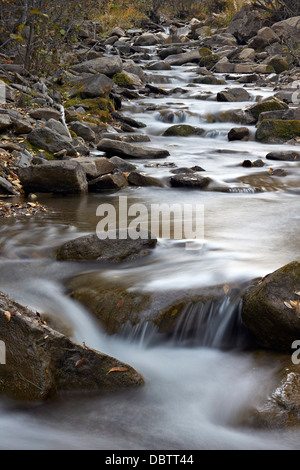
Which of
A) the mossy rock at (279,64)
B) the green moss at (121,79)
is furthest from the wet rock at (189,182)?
the mossy rock at (279,64)

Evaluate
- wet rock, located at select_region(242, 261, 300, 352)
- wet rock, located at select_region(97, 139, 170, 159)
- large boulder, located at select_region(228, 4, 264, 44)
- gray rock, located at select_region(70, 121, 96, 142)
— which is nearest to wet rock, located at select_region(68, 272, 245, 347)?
wet rock, located at select_region(242, 261, 300, 352)

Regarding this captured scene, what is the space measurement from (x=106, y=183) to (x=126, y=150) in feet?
6.93

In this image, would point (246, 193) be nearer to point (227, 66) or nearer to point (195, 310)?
point (195, 310)

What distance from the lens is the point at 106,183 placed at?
802 centimetres

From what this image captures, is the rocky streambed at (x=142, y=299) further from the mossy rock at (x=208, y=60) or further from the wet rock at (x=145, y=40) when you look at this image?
the wet rock at (x=145, y=40)

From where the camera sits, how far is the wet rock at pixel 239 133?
12516mm

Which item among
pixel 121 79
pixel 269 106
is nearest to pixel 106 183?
pixel 269 106

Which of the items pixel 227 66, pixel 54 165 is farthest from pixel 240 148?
pixel 227 66

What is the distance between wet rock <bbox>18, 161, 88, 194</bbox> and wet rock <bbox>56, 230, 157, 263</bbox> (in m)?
2.58

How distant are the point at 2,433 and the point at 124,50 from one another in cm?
2371

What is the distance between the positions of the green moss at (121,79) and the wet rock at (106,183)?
9502 mm

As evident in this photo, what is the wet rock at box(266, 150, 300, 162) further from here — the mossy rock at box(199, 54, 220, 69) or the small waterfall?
the mossy rock at box(199, 54, 220, 69)

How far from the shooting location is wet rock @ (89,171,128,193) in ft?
26.2

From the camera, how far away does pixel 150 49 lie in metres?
25.5
